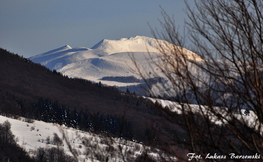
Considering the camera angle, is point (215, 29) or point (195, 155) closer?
point (195, 155)

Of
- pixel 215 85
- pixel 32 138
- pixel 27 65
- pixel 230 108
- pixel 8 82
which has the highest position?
pixel 27 65

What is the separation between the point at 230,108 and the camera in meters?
4.76

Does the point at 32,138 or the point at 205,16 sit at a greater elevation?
the point at 205,16

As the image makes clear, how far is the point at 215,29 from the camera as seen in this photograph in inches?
201

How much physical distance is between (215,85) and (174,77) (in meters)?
0.81

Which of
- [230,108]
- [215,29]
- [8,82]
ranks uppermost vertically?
[8,82]

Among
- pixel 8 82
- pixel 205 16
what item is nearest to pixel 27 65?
pixel 8 82

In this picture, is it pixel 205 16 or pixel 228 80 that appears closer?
pixel 228 80

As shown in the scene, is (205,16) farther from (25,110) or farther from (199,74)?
(25,110)

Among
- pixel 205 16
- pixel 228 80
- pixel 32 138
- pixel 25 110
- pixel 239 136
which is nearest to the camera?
pixel 239 136

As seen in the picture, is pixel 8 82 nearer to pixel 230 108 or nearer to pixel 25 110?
pixel 25 110

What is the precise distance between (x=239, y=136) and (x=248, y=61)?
1264mm

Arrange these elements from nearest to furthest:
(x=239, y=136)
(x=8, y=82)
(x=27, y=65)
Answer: (x=239, y=136)
(x=8, y=82)
(x=27, y=65)

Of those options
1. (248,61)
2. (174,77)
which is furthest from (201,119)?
(248,61)
